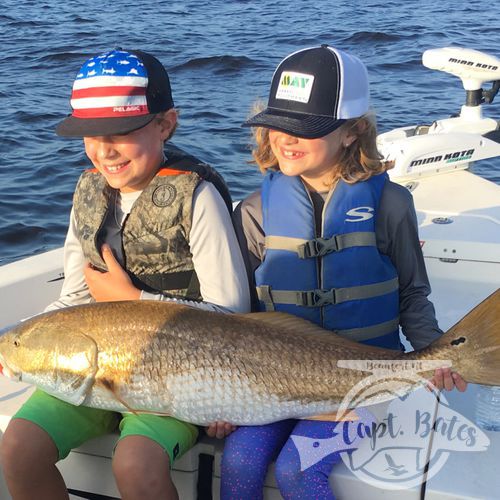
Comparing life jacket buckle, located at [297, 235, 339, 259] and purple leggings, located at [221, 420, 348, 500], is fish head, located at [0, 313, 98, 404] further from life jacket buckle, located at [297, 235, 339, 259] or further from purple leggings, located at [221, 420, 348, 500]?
life jacket buckle, located at [297, 235, 339, 259]

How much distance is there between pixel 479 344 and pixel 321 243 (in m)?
0.76

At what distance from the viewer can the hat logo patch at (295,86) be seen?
3238 mm

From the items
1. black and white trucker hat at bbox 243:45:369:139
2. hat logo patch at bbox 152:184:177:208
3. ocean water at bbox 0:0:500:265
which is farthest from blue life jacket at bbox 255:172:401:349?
ocean water at bbox 0:0:500:265

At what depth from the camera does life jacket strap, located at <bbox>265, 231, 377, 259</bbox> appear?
327cm

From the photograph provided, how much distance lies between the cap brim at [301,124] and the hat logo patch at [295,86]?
69mm

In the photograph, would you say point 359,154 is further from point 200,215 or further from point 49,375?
point 49,375

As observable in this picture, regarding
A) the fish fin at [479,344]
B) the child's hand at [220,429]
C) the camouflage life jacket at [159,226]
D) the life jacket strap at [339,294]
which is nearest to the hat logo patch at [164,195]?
the camouflage life jacket at [159,226]

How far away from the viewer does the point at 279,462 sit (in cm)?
282

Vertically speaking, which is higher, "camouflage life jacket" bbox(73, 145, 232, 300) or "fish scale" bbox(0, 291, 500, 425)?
"camouflage life jacket" bbox(73, 145, 232, 300)

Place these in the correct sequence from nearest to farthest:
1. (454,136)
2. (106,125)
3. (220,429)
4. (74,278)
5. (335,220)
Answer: (220,429) < (106,125) < (335,220) < (74,278) < (454,136)

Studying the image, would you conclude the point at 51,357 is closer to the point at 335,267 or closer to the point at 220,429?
the point at 220,429

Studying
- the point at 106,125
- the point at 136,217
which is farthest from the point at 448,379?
the point at 106,125

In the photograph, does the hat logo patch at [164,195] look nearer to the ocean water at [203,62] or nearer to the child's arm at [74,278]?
the child's arm at [74,278]

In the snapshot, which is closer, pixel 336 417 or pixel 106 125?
pixel 336 417
